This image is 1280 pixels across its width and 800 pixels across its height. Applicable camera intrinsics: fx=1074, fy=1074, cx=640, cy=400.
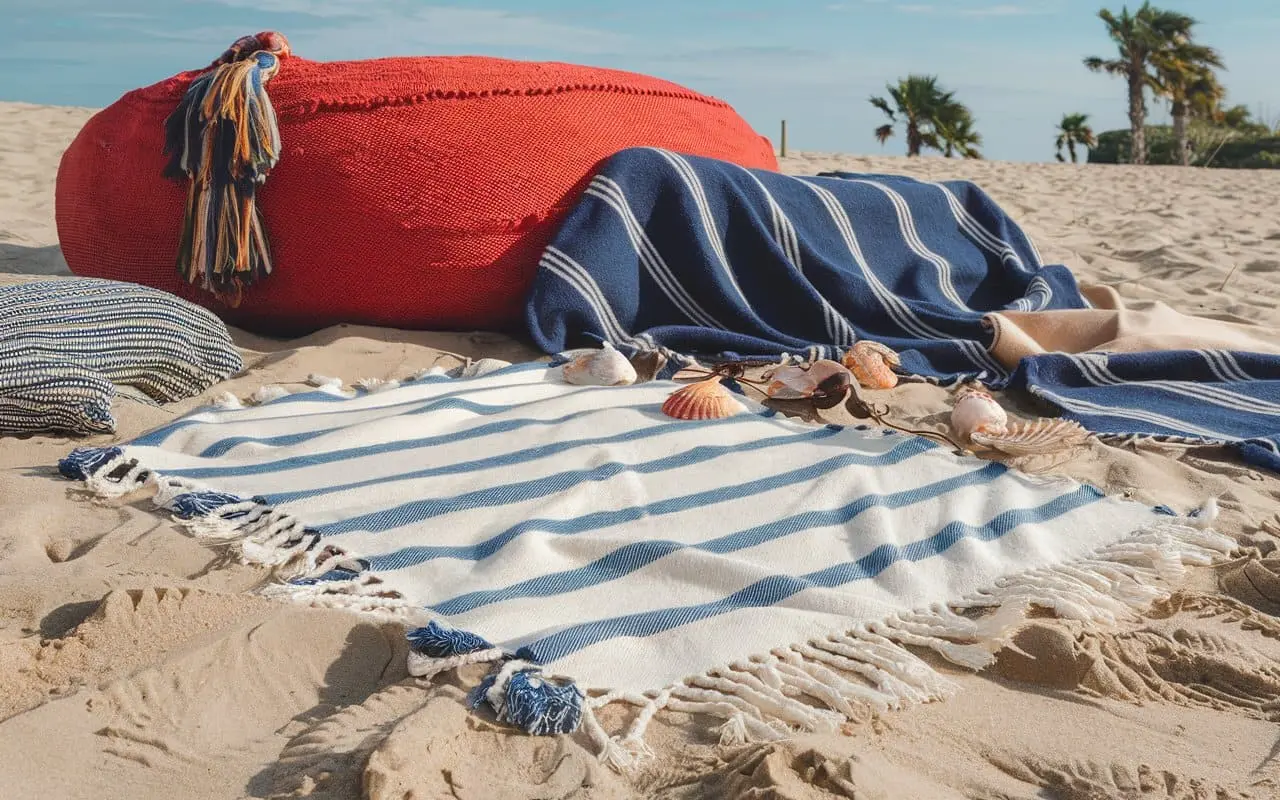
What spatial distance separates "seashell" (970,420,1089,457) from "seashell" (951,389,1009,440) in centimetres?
1

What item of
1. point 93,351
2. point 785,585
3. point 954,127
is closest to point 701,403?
point 785,585

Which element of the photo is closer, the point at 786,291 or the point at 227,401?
the point at 227,401

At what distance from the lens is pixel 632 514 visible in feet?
6.69

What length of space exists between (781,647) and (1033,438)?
3.76 feet

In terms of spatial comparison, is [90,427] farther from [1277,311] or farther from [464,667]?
[1277,311]

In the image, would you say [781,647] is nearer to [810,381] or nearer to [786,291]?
[810,381]

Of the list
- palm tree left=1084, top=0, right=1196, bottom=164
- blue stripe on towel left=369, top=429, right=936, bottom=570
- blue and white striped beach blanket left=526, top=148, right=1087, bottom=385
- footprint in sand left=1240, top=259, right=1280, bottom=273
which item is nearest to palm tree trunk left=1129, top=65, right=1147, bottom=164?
palm tree left=1084, top=0, right=1196, bottom=164

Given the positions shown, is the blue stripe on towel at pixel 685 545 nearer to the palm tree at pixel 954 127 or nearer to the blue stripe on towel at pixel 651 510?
the blue stripe on towel at pixel 651 510

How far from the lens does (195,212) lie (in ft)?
10.6

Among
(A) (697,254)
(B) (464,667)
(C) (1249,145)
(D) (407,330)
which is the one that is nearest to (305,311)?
(D) (407,330)

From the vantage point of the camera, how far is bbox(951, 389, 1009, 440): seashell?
250 centimetres

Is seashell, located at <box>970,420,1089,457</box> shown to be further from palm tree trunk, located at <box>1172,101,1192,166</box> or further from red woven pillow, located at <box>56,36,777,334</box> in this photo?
palm tree trunk, located at <box>1172,101,1192,166</box>

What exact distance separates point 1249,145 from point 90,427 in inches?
808

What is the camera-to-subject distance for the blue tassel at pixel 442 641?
1500 millimetres
